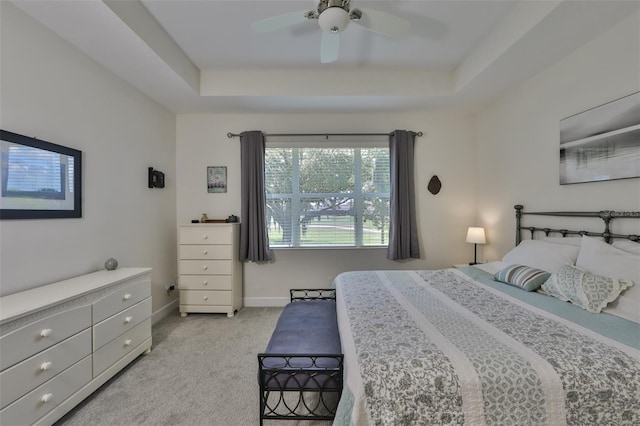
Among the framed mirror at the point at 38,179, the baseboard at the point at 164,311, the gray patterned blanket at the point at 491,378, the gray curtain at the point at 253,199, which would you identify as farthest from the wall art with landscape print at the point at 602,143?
the baseboard at the point at 164,311

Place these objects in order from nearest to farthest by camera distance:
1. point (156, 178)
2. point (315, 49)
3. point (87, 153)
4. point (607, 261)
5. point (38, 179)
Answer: point (607, 261)
point (38, 179)
point (87, 153)
point (315, 49)
point (156, 178)

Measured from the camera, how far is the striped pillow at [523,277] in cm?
193

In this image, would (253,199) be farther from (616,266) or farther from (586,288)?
(616,266)

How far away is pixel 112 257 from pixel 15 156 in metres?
1.10

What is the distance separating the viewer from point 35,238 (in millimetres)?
1800

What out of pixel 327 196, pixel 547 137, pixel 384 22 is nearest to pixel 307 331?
pixel 327 196

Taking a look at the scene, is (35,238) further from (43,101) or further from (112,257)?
(43,101)

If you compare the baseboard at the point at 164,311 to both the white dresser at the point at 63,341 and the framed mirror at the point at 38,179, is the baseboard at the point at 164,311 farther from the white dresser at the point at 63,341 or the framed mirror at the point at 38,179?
the framed mirror at the point at 38,179

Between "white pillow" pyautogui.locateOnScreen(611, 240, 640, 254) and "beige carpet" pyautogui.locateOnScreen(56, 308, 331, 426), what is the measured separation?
2213mm

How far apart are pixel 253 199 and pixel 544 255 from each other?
2.99 m

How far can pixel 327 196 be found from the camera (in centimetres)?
365

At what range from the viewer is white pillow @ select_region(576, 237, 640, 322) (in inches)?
57.7

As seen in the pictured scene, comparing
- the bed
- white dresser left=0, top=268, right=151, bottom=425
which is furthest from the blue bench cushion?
white dresser left=0, top=268, right=151, bottom=425

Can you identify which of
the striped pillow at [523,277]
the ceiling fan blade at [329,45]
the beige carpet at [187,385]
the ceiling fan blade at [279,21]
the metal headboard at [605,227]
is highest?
the ceiling fan blade at [279,21]
